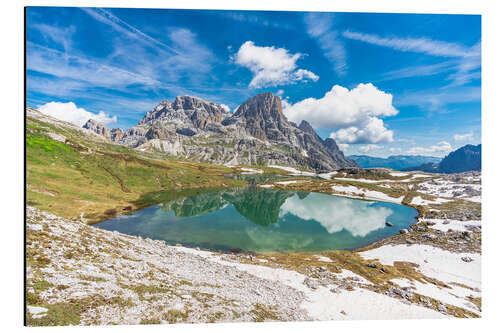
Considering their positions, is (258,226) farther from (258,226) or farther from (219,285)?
(219,285)

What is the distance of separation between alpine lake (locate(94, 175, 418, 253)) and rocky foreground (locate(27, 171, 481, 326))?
6.94m

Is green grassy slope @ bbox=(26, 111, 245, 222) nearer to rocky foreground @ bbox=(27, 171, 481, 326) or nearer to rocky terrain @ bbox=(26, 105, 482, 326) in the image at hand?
rocky terrain @ bbox=(26, 105, 482, 326)

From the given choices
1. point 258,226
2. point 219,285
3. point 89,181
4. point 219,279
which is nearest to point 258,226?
point 258,226

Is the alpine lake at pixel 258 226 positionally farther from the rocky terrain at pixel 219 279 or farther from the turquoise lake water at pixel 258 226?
the rocky terrain at pixel 219 279

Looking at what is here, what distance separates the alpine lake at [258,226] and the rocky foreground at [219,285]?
22.8 feet

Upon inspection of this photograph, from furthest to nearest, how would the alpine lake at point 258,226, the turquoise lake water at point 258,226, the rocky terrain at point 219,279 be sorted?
the turquoise lake water at point 258,226 < the alpine lake at point 258,226 < the rocky terrain at point 219,279

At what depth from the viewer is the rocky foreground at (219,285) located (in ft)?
21.0

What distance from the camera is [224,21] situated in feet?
33.0

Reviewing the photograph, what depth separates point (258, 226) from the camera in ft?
109

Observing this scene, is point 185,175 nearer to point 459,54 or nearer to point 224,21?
point 224,21

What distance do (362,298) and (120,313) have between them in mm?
12598

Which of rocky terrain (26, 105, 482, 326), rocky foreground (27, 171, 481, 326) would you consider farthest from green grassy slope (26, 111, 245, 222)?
rocky foreground (27, 171, 481, 326)

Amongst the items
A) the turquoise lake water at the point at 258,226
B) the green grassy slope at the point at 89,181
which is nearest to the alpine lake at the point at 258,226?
the turquoise lake water at the point at 258,226

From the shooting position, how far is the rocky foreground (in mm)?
6404
